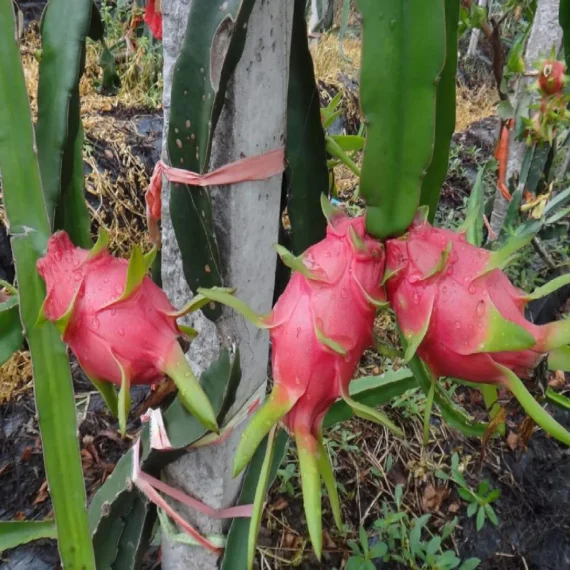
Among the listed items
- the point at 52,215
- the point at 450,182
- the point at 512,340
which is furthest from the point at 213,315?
the point at 450,182

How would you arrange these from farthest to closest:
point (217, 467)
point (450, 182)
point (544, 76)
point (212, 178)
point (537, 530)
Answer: point (450, 182)
point (537, 530)
point (544, 76)
point (217, 467)
point (212, 178)

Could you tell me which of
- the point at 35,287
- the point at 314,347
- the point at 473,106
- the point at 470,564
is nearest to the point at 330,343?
the point at 314,347

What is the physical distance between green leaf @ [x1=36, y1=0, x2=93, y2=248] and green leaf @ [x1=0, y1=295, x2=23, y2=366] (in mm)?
81

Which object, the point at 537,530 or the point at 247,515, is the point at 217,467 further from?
the point at 537,530

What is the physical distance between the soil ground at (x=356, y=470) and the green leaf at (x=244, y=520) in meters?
0.36

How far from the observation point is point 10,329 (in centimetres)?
47

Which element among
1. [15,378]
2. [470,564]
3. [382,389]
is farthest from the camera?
[15,378]

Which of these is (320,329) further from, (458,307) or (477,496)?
(477,496)

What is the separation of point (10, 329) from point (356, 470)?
84cm

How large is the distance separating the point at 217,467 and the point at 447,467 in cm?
74

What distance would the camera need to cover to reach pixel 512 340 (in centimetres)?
33

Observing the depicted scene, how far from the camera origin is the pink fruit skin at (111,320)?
38 centimetres

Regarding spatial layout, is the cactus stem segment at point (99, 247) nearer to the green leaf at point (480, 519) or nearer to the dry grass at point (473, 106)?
the green leaf at point (480, 519)

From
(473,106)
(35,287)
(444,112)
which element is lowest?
(473,106)
